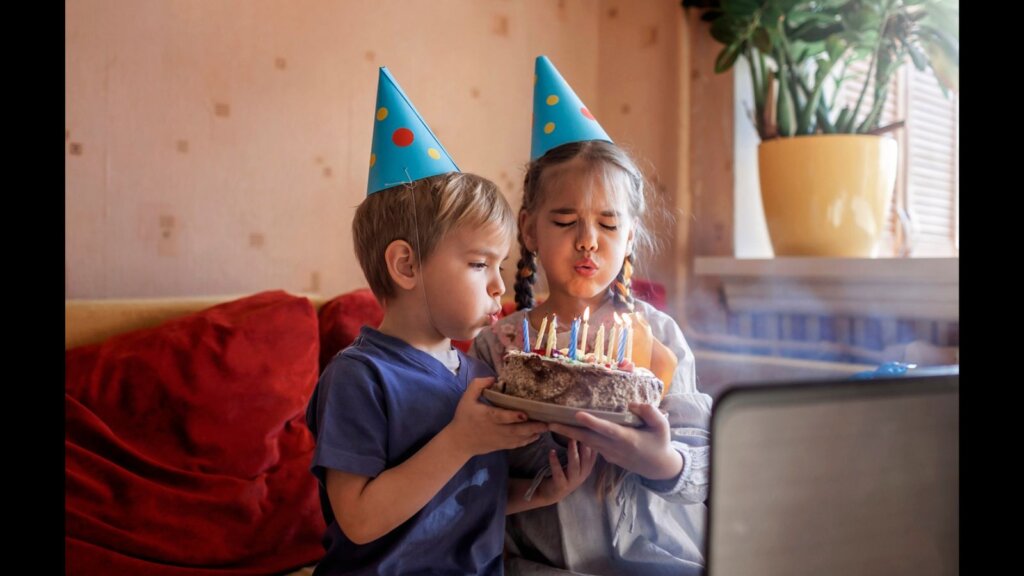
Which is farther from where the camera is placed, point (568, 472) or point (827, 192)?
point (827, 192)

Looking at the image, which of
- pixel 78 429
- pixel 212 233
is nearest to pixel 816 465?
pixel 212 233

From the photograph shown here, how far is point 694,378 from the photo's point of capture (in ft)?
2.14

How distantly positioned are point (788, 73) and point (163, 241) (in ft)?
2.85

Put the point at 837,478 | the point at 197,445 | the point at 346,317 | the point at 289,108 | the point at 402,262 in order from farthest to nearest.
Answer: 1. the point at 197,445
2. the point at 346,317
3. the point at 289,108
4. the point at 402,262
5. the point at 837,478

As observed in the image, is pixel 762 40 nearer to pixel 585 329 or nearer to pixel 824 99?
pixel 824 99

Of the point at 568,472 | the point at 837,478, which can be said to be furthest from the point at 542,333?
the point at 837,478

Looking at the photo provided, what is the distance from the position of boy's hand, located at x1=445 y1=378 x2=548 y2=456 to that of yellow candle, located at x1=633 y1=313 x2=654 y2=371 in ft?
0.32

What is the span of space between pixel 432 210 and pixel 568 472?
242mm

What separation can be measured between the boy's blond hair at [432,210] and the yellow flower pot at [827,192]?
0.37 metres

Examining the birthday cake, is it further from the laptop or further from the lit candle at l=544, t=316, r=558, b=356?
the laptop

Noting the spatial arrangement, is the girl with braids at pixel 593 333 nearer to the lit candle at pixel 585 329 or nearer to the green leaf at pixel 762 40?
the lit candle at pixel 585 329

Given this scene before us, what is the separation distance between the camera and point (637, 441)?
1.87 ft

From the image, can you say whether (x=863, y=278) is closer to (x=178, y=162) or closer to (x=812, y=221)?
(x=812, y=221)

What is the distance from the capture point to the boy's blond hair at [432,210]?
0.63m
